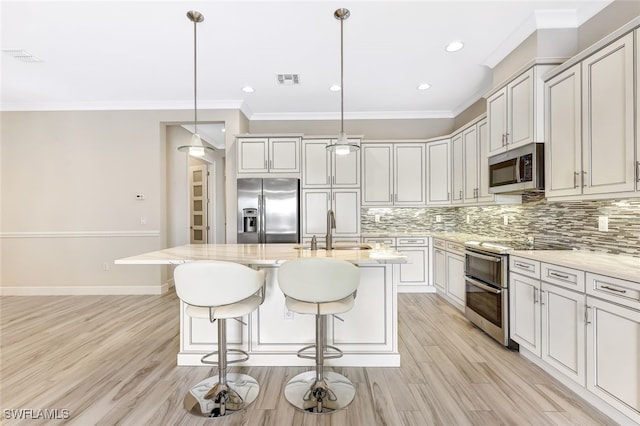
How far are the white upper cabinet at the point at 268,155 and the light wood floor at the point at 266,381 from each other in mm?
2357

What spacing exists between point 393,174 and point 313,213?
149 centimetres

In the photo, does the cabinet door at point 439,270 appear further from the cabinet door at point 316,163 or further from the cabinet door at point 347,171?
the cabinet door at point 316,163

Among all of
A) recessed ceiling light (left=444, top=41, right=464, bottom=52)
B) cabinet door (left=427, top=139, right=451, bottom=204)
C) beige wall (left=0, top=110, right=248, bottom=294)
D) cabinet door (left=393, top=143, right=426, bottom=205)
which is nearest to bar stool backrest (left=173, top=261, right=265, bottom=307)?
recessed ceiling light (left=444, top=41, right=464, bottom=52)

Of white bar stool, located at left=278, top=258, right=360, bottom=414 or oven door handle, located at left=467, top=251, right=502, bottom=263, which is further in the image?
oven door handle, located at left=467, top=251, right=502, bottom=263

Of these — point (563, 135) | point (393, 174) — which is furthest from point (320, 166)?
point (563, 135)

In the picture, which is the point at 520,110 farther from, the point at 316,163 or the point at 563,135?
the point at 316,163

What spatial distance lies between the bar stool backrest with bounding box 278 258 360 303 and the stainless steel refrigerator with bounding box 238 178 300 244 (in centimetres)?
245

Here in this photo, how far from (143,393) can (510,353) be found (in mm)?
3031

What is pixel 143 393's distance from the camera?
6.73 feet

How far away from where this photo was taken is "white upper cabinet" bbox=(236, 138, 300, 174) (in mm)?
4320

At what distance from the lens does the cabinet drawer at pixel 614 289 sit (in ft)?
5.11

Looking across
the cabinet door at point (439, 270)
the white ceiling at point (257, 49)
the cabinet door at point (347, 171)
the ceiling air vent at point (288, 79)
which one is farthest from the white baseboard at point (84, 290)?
the cabinet door at point (439, 270)

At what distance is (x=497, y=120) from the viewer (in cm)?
302

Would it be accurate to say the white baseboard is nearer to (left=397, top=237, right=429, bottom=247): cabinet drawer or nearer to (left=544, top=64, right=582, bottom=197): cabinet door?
(left=397, top=237, right=429, bottom=247): cabinet drawer
